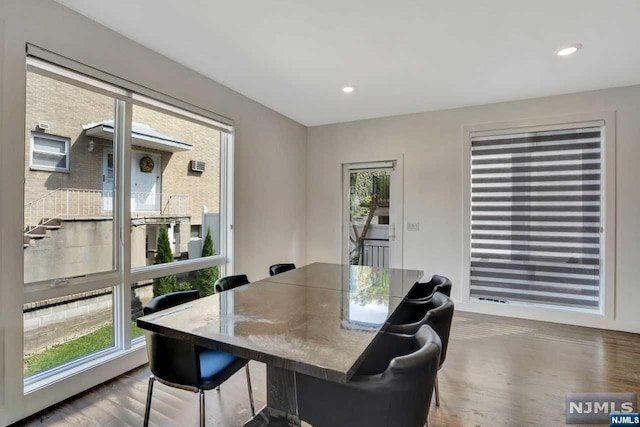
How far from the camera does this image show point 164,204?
298 cm

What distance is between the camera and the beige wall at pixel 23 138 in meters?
1.88

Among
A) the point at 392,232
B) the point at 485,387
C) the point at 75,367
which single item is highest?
the point at 392,232

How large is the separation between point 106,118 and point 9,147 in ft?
2.40

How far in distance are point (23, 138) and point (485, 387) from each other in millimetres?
3591

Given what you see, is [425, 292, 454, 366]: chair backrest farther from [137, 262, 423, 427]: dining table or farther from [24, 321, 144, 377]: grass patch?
[24, 321, 144, 377]: grass patch

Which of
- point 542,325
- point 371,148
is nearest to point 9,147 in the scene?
point 371,148

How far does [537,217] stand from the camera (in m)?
3.87

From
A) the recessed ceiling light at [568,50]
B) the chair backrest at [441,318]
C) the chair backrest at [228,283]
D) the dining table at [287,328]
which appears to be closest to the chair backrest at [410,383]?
the dining table at [287,328]

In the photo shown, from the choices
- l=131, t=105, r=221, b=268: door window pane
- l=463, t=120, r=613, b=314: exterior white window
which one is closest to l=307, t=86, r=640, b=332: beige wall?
l=463, t=120, r=613, b=314: exterior white window

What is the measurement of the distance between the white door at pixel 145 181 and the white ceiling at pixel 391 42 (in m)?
0.95

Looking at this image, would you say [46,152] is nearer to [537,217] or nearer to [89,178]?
[89,178]

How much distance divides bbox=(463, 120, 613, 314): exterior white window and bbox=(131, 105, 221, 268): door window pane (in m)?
3.25

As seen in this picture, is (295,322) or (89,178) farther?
(89,178)

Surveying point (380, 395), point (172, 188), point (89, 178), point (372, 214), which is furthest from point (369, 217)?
point (380, 395)
